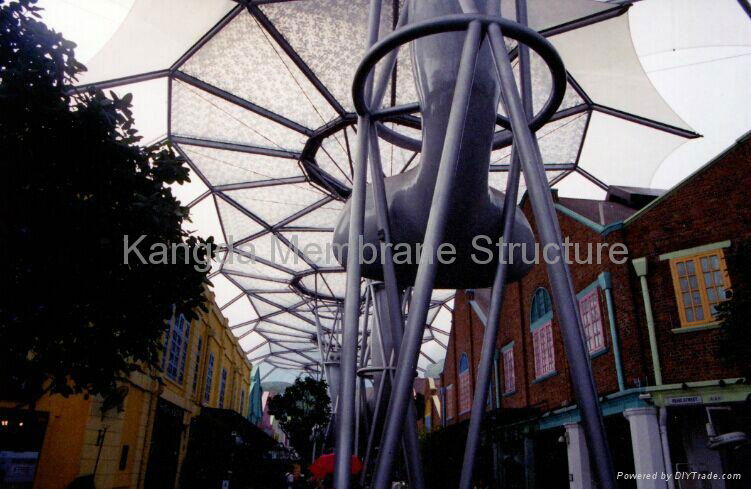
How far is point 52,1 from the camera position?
38.5 feet

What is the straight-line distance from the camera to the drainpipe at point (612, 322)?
14.1 m

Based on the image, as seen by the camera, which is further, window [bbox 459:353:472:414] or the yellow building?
window [bbox 459:353:472:414]

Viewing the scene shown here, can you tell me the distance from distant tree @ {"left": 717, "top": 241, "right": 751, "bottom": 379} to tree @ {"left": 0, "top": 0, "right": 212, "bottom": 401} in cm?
888

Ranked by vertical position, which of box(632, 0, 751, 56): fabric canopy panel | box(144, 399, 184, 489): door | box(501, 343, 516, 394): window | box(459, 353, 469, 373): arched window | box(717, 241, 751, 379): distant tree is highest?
box(632, 0, 751, 56): fabric canopy panel

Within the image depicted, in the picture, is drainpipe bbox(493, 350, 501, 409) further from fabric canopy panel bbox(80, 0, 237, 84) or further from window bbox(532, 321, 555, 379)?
fabric canopy panel bbox(80, 0, 237, 84)

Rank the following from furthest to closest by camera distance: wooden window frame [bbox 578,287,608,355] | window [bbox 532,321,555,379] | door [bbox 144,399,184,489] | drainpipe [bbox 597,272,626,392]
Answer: window [bbox 532,321,555,379] < door [bbox 144,399,184,489] < wooden window frame [bbox 578,287,608,355] < drainpipe [bbox 597,272,626,392]

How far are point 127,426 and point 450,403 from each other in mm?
20532

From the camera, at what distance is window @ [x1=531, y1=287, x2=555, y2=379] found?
60.3 ft

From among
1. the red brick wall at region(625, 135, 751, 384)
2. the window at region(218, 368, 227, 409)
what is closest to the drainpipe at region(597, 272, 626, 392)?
the red brick wall at region(625, 135, 751, 384)

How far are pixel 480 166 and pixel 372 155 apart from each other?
129cm

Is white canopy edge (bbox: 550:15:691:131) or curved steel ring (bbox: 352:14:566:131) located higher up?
white canopy edge (bbox: 550:15:691:131)

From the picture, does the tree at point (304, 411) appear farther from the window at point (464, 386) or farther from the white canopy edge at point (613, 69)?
the white canopy edge at point (613, 69)

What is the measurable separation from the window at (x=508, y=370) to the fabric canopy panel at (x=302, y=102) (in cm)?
686

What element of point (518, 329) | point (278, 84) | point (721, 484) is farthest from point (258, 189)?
point (721, 484)
